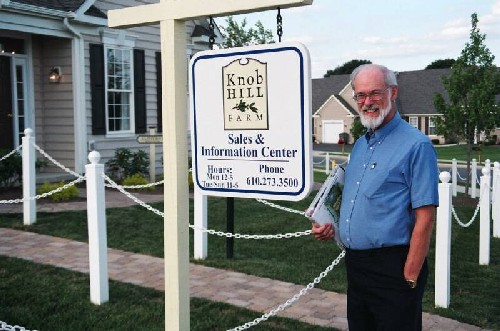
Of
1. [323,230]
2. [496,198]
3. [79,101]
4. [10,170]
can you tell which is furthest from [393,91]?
[79,101]

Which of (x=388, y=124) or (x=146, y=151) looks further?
(x=146, y=151)

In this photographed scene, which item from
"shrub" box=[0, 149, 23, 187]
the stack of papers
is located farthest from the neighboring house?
the stack of papers

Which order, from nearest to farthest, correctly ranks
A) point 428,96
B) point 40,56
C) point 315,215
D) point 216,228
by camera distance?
point 315,215 < point 216,228 < point 40,56 < point 428,96

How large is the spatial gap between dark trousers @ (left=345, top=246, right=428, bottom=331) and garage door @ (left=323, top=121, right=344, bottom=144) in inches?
1934

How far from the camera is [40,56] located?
13.0 m

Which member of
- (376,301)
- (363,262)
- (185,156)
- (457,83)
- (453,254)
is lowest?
(453,254)

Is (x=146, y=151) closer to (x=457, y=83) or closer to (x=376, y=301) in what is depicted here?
(x=457, y=83)

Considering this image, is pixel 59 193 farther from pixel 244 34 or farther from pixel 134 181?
pixel 244 34

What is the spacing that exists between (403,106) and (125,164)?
139 ft

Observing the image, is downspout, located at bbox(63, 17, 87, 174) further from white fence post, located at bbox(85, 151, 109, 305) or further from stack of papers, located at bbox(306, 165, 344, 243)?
stack of papers, located at bbox(306, 165, 344, 243)

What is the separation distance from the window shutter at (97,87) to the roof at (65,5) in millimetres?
739

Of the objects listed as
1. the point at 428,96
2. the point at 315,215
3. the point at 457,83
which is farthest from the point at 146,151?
the point at 428,96

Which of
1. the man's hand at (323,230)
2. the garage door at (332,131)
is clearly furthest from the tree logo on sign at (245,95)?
the garage door at (332,131)

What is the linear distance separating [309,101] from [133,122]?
12.2m
